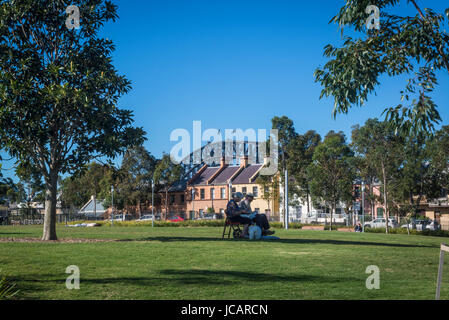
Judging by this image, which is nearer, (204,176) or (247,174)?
(247,174)

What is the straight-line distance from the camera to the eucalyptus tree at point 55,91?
54.1ft

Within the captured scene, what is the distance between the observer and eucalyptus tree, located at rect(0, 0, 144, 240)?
16500 mm

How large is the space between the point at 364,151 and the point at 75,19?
176 feet

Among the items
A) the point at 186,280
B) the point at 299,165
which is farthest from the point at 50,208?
the point at 299,165

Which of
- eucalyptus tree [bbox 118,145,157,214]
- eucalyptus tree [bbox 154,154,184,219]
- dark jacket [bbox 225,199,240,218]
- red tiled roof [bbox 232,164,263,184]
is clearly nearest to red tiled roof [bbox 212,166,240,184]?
red tiled roof [bbox 232,164,263,184]

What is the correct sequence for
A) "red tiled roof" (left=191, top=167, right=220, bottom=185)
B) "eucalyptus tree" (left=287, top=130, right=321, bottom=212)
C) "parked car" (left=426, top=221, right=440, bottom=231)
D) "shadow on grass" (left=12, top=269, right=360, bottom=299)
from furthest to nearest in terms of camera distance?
"red tiled roof" (left=191, top=167, right=220, bottom=185) < "eucalyptus tree" (left=287, top=130, right=321, bottom=212) < "parked car" (left=426, top=221, right=440, bottom=231) < "shadow on grass" (left=12, top=269, right=360, bottom=299)

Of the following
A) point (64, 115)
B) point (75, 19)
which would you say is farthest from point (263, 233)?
point (75, 19)

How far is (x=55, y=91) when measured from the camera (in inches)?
640

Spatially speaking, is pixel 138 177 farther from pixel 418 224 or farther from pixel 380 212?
pixel 418 224

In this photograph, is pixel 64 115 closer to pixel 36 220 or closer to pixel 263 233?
pixel 263 233

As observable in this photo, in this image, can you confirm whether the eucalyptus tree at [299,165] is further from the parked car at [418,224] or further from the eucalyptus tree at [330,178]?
the parked car at [418,224]

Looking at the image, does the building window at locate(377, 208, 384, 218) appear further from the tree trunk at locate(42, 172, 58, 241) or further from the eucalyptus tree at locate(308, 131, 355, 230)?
the tree trunk at locate(42, 172, 58, 241)
